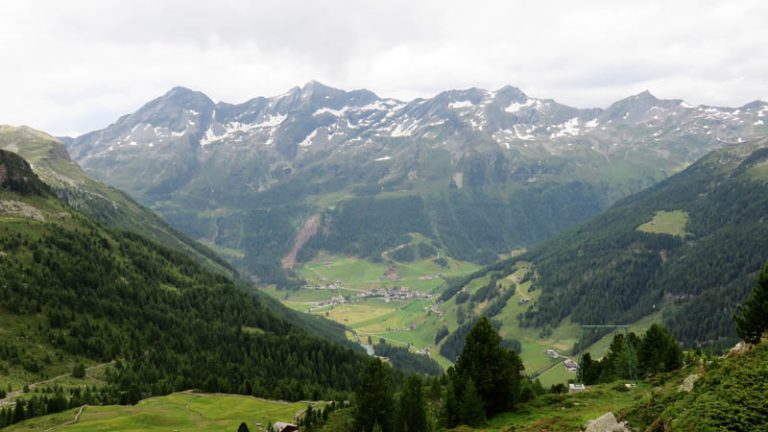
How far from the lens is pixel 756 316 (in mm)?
53969

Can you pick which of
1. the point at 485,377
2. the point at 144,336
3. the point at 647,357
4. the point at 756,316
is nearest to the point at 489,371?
the point at 485,377

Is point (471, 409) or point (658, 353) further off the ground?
point (658, 353)

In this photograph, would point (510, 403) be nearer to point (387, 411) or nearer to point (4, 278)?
point (387, 411)

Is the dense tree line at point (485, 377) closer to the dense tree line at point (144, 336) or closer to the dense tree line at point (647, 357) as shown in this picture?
the dense tree line at point (647, 357)

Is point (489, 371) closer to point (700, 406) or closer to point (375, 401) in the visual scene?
point (375, 401)

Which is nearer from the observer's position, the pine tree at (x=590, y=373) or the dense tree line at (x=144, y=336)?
the pine tree at (x=590, y=373)

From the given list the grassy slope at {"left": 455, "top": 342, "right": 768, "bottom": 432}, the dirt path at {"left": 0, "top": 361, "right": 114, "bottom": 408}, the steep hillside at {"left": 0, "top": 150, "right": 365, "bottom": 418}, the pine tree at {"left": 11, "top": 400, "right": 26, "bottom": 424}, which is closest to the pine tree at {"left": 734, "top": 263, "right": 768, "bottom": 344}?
the grassy slope at {"left": 455, "top": 342, "right": 768, "bottom": 432}

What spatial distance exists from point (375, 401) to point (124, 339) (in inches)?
4473

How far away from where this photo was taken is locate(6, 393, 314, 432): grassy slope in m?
83.1

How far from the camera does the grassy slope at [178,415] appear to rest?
273 feet

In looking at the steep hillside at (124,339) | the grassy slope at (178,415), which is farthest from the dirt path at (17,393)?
the grassy slope at (178,415)

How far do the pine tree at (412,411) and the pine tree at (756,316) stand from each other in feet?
126

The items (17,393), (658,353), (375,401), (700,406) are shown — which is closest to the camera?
(700,406)

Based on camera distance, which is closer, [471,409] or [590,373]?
[471,409]
